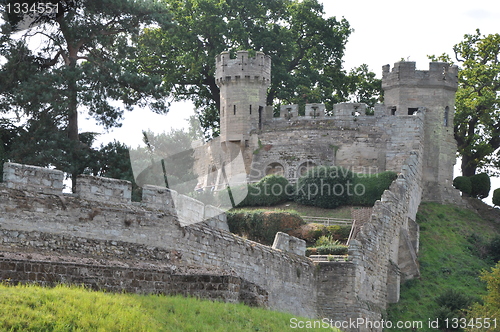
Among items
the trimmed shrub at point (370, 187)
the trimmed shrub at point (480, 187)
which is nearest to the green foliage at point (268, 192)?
the trimmed shrub at point (370, 187)

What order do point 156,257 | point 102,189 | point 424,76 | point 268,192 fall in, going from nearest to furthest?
point 102,189
point 156,257
point 268,192
point 424,76

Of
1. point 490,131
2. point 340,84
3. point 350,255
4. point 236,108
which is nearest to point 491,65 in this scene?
point 490,131

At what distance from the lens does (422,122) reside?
42.9 m

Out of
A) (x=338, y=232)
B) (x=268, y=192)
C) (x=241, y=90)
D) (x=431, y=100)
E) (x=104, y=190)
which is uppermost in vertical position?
(x=241, y=90)

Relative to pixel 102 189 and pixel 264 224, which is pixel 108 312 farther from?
pixel 264 224

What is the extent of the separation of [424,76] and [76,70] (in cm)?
1782

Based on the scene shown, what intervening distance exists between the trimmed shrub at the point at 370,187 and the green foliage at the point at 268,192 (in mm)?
2817

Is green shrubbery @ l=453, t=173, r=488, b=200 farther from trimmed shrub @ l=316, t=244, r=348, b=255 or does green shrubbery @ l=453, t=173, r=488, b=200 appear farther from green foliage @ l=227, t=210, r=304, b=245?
trimmed shrub @ l=316, t=244, r=348, b=255

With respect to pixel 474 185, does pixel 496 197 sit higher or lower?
lower

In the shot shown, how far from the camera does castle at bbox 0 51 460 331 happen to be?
17.4m

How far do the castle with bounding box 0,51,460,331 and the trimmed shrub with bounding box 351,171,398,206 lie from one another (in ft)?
3.98

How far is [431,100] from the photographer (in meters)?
43.7

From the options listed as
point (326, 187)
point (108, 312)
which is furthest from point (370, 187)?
point (108, 312)

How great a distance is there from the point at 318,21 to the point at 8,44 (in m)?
22.2
